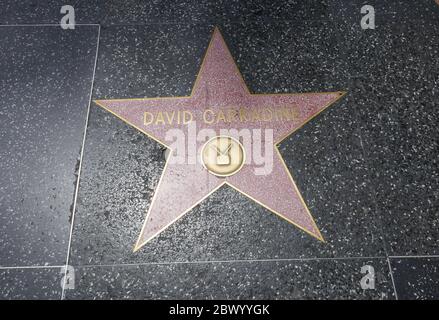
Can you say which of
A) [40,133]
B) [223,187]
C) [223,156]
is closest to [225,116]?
[223,156]

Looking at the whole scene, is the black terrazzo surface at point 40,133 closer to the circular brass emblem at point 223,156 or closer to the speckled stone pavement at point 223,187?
the speckled stone pavement at point 223,187

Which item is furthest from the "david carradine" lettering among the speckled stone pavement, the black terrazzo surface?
the black terrazzo surface

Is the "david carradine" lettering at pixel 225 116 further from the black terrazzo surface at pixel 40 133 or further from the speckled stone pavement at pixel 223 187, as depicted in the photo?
the black terrazzo surface at pixel 40 133

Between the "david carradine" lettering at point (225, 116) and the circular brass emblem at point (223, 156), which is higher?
the "david carradine" lettering at point (225, 116)

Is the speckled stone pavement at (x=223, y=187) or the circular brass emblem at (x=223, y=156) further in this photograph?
the circular brass emblem at (x=223, y=156)

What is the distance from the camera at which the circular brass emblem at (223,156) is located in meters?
1.27

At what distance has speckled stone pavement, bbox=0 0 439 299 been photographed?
1.17m

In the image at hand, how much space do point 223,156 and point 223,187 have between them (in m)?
0.11

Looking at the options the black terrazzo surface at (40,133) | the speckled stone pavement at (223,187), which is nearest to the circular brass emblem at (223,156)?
the speckled stone pavement at (223,187)

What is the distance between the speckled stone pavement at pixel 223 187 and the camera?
1170 mm

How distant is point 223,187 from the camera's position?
127 centimetres

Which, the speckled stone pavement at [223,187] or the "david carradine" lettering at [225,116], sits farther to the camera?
the "david carradine" lettering at [225,116]

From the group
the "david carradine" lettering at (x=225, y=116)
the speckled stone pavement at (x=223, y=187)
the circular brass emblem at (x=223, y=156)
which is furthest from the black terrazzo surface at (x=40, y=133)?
the circular brass emblem at (x=223, y=156)

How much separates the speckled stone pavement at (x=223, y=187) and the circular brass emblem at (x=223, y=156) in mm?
73
